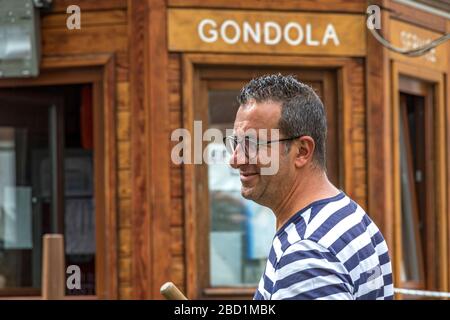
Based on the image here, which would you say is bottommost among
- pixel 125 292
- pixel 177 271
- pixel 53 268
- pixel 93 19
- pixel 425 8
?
pixel 125 292

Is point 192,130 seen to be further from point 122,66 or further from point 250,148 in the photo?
point 250,148

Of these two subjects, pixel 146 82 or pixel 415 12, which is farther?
pixel 415 12

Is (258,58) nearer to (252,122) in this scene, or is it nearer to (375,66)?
(375,66)

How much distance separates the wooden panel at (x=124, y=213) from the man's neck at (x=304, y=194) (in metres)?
5.27

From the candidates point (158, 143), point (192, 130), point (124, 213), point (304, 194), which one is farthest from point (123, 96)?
point (304, 194)

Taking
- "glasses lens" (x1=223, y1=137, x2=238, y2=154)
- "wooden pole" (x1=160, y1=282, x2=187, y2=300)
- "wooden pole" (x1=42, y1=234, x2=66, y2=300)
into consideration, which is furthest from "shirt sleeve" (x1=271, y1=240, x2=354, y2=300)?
"wooden pole" (x1=42, y1=234, x2=66, y2=300)

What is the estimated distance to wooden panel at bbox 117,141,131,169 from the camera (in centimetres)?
824

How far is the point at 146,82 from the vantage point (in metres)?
8.17

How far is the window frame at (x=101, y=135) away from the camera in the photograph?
27.1ft

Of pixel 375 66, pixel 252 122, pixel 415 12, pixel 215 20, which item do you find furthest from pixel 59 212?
pixel 252 122

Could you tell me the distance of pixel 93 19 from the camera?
8359mm

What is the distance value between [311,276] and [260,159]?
21.1 inches

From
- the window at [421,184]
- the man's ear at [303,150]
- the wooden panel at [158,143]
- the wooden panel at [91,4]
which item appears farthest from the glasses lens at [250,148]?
the window at [421,184]
